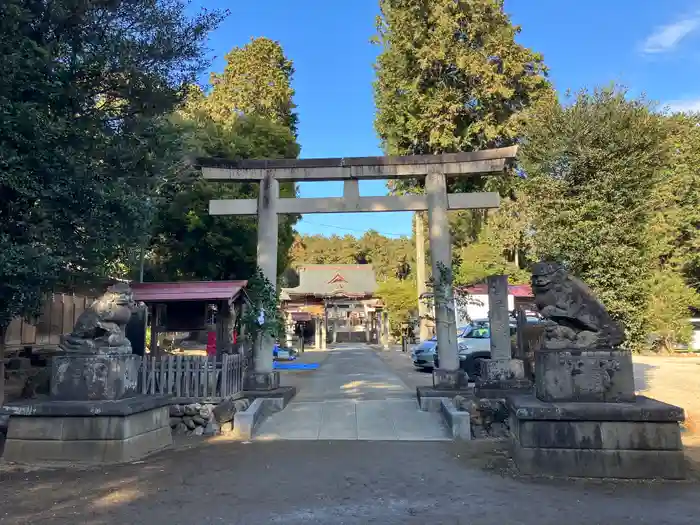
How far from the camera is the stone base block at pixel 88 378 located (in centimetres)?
620

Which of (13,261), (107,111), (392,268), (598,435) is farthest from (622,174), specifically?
(392,268)

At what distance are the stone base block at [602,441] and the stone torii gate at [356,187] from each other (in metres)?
4.40

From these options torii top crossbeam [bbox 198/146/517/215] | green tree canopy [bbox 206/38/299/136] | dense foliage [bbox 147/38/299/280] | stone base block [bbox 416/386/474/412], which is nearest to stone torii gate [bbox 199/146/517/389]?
torii top crossbeam [bbox 198/146/517/215]

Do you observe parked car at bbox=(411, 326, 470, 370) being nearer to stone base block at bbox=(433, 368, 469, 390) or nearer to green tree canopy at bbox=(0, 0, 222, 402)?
stone base block at bbox=(433, 368, 469, 390)

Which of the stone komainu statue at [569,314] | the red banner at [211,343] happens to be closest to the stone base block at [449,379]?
the stone komainu statue at [569,314]

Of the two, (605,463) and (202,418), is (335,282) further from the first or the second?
(605,463)

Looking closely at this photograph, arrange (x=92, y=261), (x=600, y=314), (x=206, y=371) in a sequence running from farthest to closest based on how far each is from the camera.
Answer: (x=206, y=371), (x=92, y=261), (x=600, y=314)

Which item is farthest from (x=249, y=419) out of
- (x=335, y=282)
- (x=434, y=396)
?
(x=335, y=282)

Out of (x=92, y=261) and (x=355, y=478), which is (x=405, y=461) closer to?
(x=355, y=478)

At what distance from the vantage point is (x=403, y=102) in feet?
67.5

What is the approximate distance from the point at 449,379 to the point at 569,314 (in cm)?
391

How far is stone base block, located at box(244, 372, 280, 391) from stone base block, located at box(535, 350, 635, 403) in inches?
215

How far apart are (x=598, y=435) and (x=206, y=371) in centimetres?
619

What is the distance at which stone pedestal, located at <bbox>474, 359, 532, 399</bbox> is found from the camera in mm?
9062
